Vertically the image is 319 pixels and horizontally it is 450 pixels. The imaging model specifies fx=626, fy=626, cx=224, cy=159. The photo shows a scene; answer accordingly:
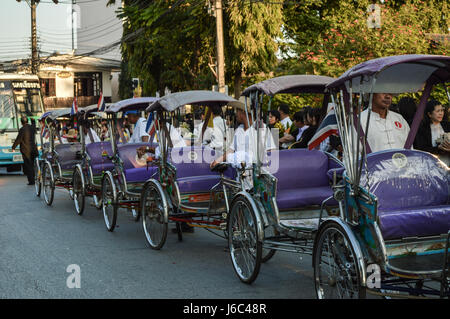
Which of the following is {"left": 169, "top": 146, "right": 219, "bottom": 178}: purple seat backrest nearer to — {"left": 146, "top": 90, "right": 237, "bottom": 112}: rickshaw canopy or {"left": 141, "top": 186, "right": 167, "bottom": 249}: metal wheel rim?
{"left": 141, "top": 186, "right": 167, "bottom": 249}: metal wheel rim

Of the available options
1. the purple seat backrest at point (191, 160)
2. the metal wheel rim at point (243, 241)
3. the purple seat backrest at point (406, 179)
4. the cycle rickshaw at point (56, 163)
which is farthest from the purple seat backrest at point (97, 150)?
the purple seat backrest at point (406, 179)

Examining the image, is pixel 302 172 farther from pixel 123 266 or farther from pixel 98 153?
pixel 98 153

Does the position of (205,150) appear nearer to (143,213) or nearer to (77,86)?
(143,213)

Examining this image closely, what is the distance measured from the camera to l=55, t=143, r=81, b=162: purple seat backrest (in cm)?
1306

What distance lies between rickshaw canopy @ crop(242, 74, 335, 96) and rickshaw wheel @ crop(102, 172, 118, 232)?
3602 mm

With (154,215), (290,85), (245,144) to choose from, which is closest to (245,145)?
(245,144)

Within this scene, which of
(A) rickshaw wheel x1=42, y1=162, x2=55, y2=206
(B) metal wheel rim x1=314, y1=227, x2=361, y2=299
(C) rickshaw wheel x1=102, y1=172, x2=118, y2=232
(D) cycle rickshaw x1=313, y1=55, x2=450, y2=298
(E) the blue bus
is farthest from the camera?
(E) the blue bus

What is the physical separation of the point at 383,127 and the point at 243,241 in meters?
1.74

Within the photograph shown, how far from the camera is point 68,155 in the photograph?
13117 mm

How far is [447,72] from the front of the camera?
523cm

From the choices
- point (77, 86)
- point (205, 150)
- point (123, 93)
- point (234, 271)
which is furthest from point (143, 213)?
point (77, 86)

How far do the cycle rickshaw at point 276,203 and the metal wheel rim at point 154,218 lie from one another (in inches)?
64.4

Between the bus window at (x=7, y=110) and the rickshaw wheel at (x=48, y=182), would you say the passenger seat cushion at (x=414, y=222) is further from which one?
the bus window at (x=7, y=110)

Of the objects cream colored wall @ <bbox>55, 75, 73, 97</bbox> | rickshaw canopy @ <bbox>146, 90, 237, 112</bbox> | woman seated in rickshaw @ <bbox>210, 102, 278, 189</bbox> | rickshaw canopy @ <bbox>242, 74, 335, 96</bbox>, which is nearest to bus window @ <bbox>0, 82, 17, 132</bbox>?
rickshaw canopy @ <bbox>146, 90, 237, 112</bbox>
